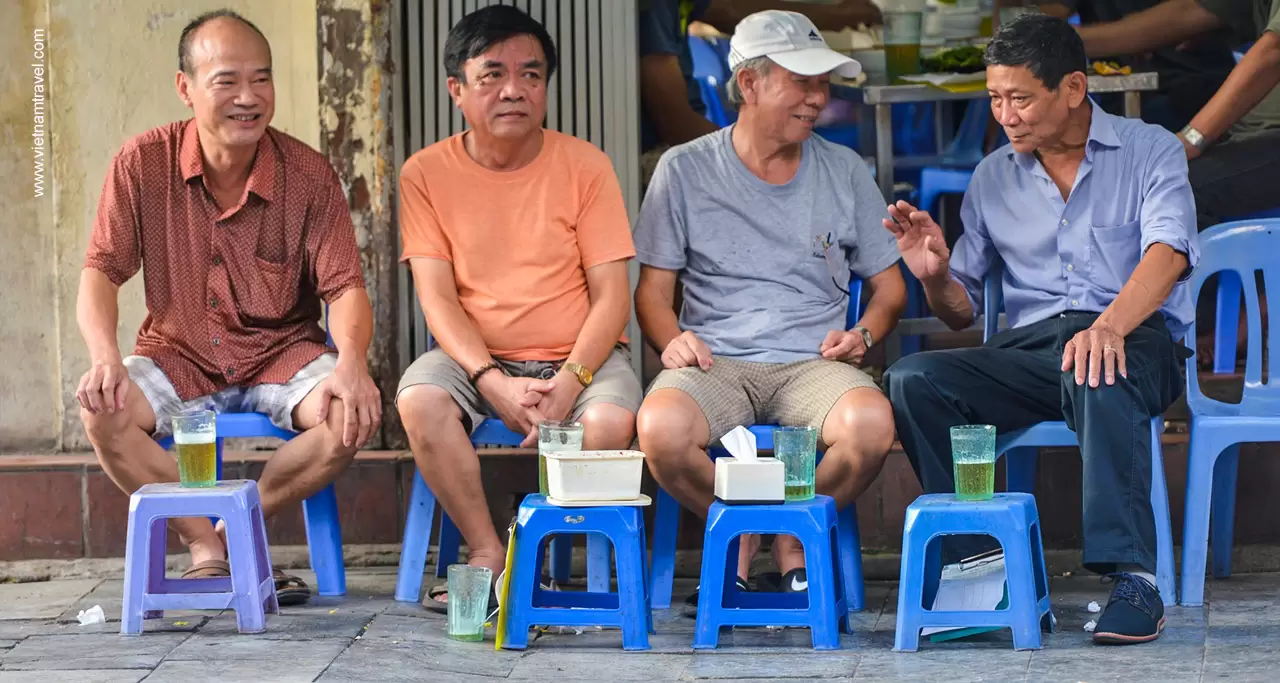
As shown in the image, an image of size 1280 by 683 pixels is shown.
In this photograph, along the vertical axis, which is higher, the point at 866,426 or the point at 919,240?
the point at 919,240

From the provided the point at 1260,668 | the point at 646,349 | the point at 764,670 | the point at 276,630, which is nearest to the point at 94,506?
the point at 276,630

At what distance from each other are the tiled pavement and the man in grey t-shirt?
0.64m

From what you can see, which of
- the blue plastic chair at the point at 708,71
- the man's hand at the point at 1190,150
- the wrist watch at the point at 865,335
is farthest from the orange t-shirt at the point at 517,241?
the man's hand at the point at 1190,150

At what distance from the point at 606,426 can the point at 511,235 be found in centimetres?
71

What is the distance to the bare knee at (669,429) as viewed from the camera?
4.50m

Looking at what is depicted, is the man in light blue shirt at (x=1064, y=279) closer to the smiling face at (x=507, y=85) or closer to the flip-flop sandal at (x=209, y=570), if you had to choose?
the smiling face at (x=507, y=85)

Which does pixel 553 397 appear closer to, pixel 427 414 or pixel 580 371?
pixel 580 371

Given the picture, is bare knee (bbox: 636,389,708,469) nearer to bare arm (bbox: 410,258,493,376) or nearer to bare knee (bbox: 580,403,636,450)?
bare knee (bbox: 580,403,636,450)

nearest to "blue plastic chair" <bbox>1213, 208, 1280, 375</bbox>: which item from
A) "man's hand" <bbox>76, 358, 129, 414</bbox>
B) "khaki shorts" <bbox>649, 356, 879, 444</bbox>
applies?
"khaki shorts" <bbox>649, 356, 879, 444</bbox>

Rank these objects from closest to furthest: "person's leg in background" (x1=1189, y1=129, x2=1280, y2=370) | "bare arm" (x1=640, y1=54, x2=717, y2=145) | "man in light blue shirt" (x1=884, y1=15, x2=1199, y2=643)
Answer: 1. "man in light blue shirt" (x1=884, y1=15, x2=1199, y2=643)
2. "person's leg in background" (x1=1189, y1=129, x2=1280, y2=370)
3. "bare arm" (x1=640, y1=54, x2=717, y2=145)

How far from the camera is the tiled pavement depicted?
3867mm

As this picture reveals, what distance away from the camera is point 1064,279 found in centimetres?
476

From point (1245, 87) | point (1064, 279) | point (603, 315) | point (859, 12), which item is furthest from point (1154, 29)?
point (603, 315)

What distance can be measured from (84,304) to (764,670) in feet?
7.43
